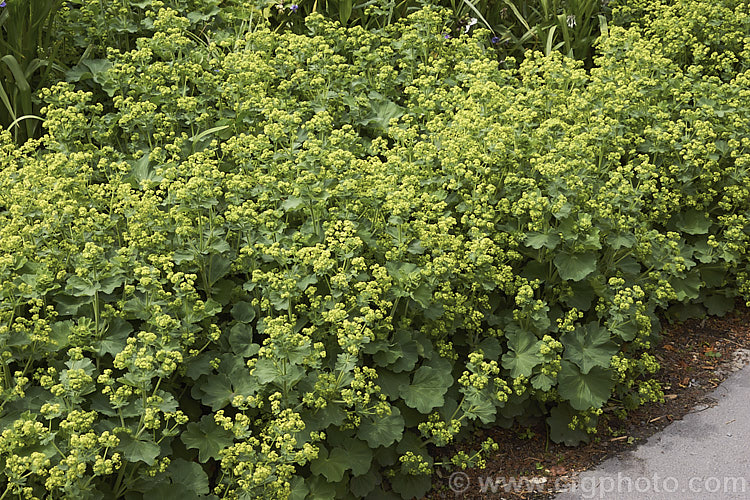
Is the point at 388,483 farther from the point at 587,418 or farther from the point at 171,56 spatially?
the point at 171,56

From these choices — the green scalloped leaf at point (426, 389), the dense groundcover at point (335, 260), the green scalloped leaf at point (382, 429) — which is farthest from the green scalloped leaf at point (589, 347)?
the green scalloped leaf at point (382, 429)

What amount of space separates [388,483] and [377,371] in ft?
1.42

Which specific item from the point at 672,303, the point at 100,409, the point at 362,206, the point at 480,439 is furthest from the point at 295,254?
the point at 672,303

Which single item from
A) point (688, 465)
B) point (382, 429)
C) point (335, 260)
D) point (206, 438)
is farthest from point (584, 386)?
point (206, 438)

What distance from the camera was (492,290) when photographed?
3547mm

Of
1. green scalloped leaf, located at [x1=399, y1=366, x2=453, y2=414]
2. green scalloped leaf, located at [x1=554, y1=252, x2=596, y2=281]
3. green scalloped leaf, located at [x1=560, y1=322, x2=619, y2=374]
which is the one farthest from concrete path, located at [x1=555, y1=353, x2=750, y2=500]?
green scalloped leaf, located at [x1=554, y1=252, x2=596, y2=281]

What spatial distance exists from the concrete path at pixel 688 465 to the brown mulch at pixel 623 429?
6 cm

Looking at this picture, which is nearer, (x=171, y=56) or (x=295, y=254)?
(x=295, y=254)

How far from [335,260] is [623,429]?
1526 millimetres

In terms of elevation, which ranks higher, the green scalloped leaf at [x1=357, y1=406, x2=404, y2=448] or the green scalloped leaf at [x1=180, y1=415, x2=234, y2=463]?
the green scalloped leaf at [x1=180, y1=415, x2=234, y2=463]

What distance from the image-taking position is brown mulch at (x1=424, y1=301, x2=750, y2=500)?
3.28 metres

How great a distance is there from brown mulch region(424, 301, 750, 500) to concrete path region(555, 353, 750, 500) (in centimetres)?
6

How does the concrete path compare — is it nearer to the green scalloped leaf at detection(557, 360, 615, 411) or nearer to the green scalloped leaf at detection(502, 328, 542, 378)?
Result: the green scalloped leaf at detection(557, 360, 615, 411)

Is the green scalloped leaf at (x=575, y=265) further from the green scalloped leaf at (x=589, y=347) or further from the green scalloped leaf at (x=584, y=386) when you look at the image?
the green scalloped leaf at (x=584, y=386)
